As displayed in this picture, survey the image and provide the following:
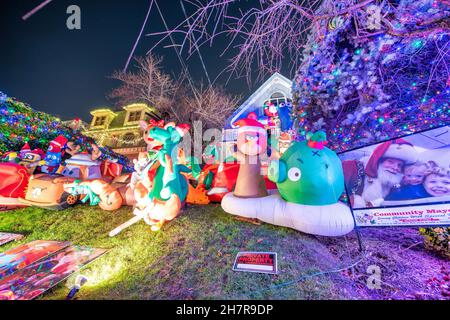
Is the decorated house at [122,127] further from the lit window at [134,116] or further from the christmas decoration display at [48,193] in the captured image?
the christmas decoration display at [48,193]

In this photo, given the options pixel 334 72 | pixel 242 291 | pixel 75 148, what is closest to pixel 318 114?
pixel 334 72

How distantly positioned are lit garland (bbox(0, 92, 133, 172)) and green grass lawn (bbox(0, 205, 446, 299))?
113 inches

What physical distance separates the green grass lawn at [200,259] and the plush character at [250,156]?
0.56m

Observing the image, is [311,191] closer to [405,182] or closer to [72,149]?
[405,182]

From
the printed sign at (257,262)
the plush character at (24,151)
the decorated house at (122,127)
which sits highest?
the decorated house at (122,127)

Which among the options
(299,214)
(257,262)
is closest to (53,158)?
(257,262)

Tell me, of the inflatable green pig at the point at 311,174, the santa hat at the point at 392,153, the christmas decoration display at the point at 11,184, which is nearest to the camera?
the santa hat at the point at 392,153

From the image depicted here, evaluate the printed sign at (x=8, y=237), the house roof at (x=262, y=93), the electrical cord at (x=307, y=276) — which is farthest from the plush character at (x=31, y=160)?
the house roof at (x=262, y=93)

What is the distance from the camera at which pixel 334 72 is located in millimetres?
3748

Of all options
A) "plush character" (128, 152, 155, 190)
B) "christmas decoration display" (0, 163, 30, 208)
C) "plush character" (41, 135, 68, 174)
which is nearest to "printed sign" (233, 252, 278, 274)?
"plush character" (128, 152, 155, 190)

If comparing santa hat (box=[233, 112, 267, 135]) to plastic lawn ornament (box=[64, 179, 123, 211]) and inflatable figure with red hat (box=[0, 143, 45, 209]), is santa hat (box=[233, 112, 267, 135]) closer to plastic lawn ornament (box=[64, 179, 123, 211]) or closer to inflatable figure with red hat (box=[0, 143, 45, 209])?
plastic lawn ornament (box=[64, 179, 123, 211])

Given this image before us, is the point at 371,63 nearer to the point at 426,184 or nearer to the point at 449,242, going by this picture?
the point at 426,184

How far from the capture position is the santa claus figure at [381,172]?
6.99 feet

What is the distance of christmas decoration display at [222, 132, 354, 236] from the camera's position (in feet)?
7.99
